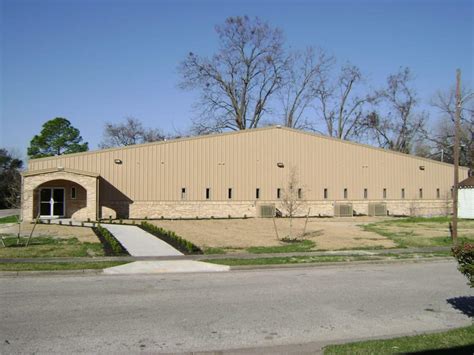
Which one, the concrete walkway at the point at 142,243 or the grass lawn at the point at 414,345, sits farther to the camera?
the concrete walkway at the point at 142,243

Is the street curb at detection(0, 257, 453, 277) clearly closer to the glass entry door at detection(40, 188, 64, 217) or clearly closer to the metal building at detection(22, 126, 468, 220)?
the metal building at detection(22, 126, 468, 220)

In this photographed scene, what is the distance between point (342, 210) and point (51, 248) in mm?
26831

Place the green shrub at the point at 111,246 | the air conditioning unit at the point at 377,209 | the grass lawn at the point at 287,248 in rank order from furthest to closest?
the air conditioning unit at the point at 377,209
the grass lawn at the point at 287,248
the green shrub at the point at 111,246

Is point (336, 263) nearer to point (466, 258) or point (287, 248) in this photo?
point (287, 248)

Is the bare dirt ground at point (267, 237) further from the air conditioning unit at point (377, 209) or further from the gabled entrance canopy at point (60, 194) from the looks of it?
the air conditioning unit at point (377, 209)

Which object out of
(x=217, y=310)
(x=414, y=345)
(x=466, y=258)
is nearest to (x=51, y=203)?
(x=217, y=310)

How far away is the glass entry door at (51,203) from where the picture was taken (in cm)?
3117

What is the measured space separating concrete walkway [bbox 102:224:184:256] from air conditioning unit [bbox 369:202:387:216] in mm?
22392

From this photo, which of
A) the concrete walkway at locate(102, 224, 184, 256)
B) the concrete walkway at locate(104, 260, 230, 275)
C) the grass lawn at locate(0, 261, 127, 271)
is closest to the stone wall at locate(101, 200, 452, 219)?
the concrete walkway at locate(102, 224, 184, 256)

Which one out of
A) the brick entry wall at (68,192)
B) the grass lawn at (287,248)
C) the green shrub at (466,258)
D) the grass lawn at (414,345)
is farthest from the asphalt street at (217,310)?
the brick entry wall at (68,192)

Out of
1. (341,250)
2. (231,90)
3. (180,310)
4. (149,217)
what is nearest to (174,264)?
(180,310)

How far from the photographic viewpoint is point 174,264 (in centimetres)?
1427

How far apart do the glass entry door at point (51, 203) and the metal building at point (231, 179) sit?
0.07 m

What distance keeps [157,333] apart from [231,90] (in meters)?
56.2
